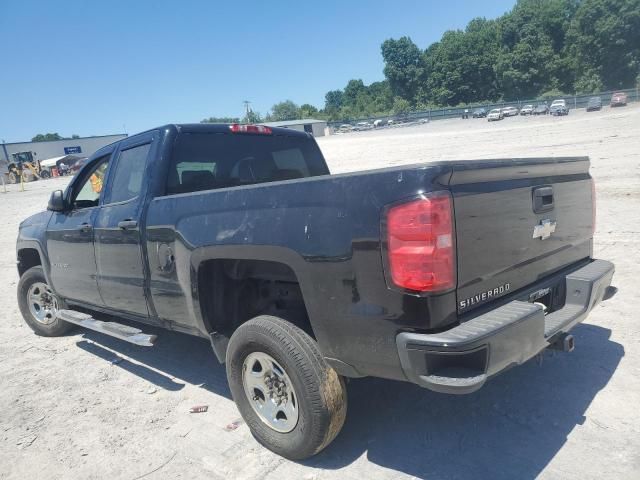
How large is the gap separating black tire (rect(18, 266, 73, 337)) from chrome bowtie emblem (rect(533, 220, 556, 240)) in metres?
4.71

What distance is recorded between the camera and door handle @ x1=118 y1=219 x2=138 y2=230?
3.69 m

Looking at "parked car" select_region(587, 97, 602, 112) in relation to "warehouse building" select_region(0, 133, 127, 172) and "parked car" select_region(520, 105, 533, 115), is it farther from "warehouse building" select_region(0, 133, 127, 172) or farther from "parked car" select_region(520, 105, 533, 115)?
"warehouse building" select_region(0, 133, 127, 172)

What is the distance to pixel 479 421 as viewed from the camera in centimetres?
309

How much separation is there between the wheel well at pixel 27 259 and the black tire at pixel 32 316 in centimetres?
17

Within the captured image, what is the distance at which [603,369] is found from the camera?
356 cm

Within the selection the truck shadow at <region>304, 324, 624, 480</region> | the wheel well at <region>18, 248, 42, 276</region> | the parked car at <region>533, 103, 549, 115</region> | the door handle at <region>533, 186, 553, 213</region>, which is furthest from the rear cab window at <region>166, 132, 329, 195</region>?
the parked car at <region>533, 103, 549, 115</region>

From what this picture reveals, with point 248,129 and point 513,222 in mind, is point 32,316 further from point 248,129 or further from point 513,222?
point 513,222

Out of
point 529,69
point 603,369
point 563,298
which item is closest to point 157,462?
point 563,298

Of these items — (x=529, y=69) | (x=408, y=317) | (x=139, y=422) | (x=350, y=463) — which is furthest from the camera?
(x=529, y=69)

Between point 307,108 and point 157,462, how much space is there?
424 feet

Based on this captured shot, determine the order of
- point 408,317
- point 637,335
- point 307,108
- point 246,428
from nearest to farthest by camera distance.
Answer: point 408,317 → point 246,428 → point 637,335 → point 307,108

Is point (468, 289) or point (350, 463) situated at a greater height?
point (468, 289)

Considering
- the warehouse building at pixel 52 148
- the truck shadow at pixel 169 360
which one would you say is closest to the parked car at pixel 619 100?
the warehouse building at pixel 52 148

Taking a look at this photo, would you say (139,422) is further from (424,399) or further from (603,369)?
(603,369)
